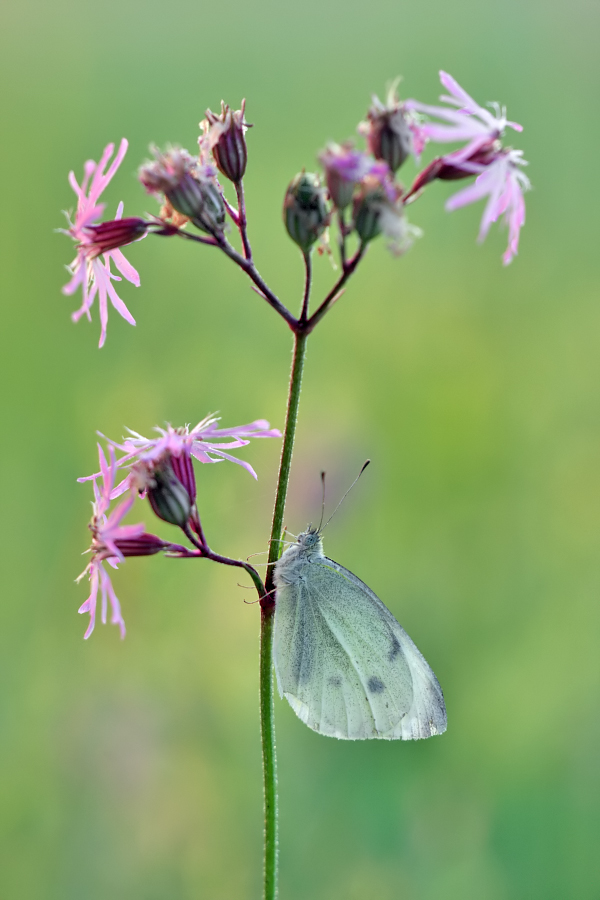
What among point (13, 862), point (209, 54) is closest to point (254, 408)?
point (13, 862)

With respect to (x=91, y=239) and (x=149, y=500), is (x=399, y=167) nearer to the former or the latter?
(x=91, y=239)

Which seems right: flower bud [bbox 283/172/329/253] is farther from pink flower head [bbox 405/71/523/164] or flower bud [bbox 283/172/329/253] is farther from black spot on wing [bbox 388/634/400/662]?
black spot on wing [bbox 388/634/400/662]

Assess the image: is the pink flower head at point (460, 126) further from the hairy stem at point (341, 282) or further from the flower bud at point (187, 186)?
the flower bud at point (187, 186)

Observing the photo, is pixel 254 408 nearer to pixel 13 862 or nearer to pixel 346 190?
pixel 13 862

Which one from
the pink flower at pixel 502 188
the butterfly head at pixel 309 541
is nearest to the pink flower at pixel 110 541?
the butterfly head at pixel 309 541

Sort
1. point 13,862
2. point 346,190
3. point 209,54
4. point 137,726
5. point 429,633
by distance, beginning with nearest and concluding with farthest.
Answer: point 346,190 → point 13,862 → point 137,726 → point 429,633 → point 209,54
